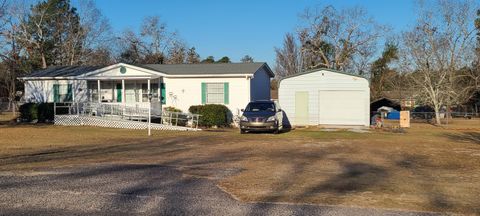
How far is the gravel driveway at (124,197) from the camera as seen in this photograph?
664 centimetres

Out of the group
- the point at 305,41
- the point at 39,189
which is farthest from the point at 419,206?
the point at 305,41

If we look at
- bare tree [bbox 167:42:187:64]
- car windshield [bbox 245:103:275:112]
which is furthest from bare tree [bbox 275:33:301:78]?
car windshield [bbox 245:103:275:112]

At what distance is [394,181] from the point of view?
31.4 ft

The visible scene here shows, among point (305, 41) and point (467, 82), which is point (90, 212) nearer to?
point (467, 82)

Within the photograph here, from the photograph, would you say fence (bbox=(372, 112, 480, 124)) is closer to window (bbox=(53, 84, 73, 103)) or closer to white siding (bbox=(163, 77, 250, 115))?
white siding (bbox=(163, 77, 250, 115))

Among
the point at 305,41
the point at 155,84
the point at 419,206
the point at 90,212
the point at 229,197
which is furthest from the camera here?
the point at 305,41

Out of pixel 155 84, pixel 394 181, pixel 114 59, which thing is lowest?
pixel 394 181

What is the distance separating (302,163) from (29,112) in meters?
21.4

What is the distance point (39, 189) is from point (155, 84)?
21527 millimetres

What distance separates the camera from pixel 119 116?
2730cm

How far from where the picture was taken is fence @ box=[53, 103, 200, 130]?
2566cm

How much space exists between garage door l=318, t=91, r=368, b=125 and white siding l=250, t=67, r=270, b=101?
3.95 meters

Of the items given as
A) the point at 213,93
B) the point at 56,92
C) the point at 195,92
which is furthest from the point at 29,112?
the point at 213,93

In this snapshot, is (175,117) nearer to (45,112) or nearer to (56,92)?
(45,112)
